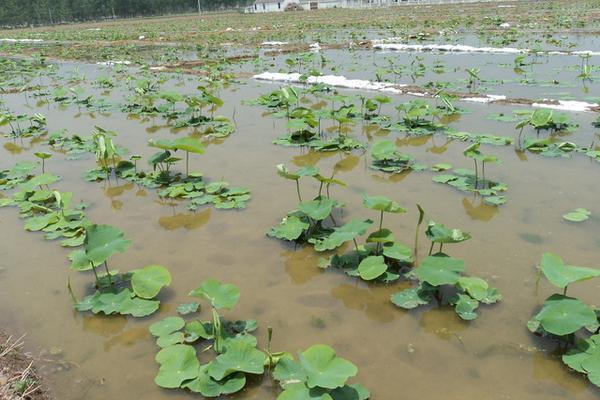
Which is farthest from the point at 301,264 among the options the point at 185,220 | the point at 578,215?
the point at 578,215

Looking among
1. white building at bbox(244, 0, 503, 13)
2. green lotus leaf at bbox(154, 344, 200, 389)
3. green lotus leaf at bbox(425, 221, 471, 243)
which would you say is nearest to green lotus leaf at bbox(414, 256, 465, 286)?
green lotus leaf at bbox(425, 221, 471, 243)

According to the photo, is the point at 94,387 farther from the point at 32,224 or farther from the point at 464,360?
the point at 32,224

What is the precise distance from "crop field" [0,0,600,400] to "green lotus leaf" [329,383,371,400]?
1 centimetres

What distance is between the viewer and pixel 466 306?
9.59ft

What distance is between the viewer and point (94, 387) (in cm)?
250

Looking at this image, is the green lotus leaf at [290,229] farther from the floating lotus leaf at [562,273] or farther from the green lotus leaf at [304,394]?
the floating lotus leaf at [562,273]

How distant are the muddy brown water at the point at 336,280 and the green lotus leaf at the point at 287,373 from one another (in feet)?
0.34

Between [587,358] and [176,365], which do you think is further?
[176,365]

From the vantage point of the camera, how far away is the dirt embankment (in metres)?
2.36

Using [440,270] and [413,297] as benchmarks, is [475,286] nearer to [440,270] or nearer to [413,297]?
[440,270]

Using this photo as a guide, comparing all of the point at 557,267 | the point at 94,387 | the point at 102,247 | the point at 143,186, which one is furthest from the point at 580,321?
the point at 143,186

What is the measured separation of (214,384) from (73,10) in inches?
2899

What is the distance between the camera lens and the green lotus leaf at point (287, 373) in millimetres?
2377

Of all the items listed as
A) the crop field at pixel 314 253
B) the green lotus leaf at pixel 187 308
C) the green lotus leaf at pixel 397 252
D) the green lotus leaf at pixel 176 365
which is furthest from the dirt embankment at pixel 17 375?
the green lotus leaf at pixel 397 252
